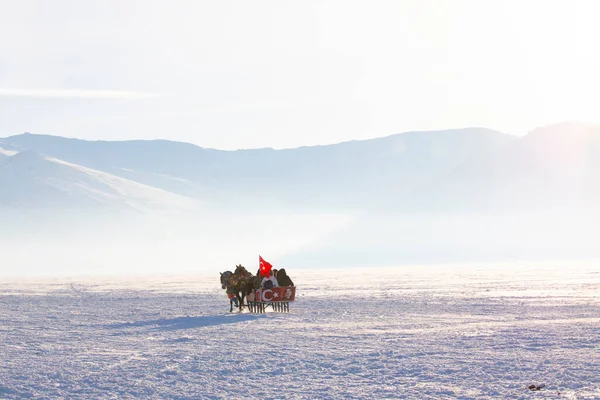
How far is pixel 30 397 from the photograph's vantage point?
16.7 metres

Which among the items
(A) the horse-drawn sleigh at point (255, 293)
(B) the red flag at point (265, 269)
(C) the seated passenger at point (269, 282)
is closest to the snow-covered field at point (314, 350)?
(A) the horse-drawn sleigh at point (255, 293)

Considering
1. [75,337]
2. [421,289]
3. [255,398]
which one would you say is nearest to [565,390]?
[255,398]

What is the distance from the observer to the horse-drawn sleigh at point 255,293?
33362 millimetres

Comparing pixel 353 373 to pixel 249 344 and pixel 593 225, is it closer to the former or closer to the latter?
pixel 249 344

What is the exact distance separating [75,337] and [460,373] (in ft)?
38.8

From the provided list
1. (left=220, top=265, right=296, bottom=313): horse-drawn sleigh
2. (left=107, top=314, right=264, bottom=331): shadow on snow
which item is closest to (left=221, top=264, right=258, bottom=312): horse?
(left=220, top=265, right=296, bottom=313): horse-drawn sleigh

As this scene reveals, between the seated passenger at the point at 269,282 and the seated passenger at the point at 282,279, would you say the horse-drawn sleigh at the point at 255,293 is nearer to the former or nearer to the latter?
the seated passenger at the point at 269,282

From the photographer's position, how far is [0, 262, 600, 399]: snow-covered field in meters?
17.0

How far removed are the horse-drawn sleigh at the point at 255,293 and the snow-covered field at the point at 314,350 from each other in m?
0.76

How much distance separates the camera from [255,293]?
111ft

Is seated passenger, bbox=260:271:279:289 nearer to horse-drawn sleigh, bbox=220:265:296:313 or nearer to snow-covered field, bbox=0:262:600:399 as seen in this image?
horse-drawn sleigh, bbox=220:265:296:313

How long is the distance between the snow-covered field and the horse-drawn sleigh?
76 centimetres

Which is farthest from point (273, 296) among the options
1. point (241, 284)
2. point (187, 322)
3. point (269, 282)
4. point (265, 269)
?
point (187, 322)

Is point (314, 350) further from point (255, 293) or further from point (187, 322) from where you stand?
point (255, 293)
